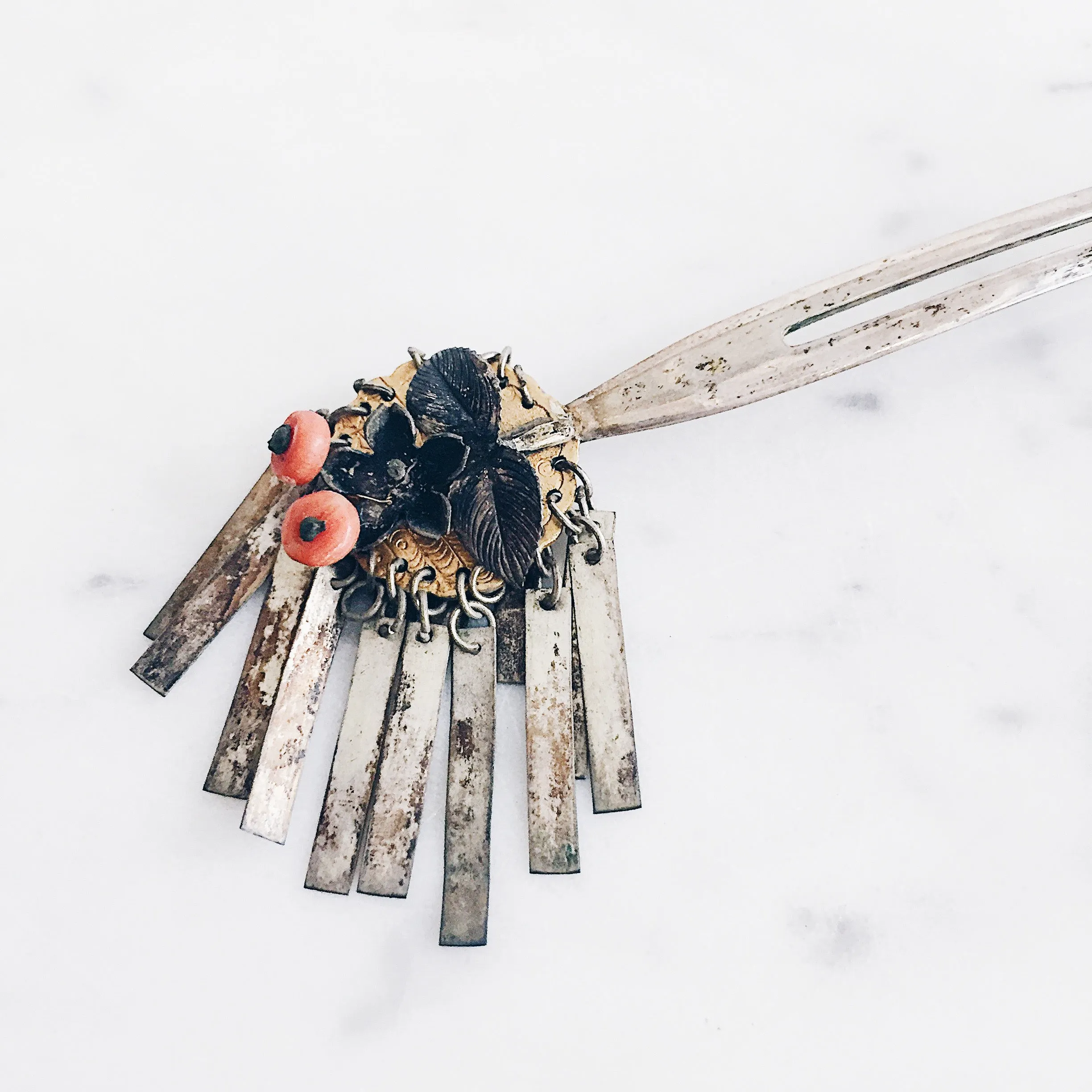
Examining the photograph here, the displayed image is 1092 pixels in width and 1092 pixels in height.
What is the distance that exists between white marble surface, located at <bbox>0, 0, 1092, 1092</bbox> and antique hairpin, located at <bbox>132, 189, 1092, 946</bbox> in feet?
0.21

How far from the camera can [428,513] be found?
152 cm

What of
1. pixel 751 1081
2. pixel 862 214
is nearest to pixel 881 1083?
pixel 751 1081

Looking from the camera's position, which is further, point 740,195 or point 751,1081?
point 740,195

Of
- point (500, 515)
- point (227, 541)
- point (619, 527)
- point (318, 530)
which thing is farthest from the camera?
point (619, 527)

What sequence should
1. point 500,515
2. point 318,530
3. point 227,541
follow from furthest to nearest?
point 227,541, point 500,515, point 318,530

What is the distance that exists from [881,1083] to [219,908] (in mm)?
1107

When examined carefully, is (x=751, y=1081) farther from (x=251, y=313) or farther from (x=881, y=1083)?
(x=251, y=313)

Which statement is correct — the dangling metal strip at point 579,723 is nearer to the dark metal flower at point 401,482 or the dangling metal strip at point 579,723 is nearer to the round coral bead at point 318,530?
the dark metal flower at point 401,482

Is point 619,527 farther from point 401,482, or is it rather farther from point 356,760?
point 356,760

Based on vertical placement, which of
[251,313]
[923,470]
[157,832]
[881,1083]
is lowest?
[881,1083]

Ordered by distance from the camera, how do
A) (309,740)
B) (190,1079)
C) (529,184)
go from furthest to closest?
(529,184)
(309,740)
(190,1079)

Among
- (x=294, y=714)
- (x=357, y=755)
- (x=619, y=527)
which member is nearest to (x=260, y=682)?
(x=294, y=714)

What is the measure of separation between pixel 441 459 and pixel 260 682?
0.48 m

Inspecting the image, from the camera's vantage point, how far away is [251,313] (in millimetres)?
1827
